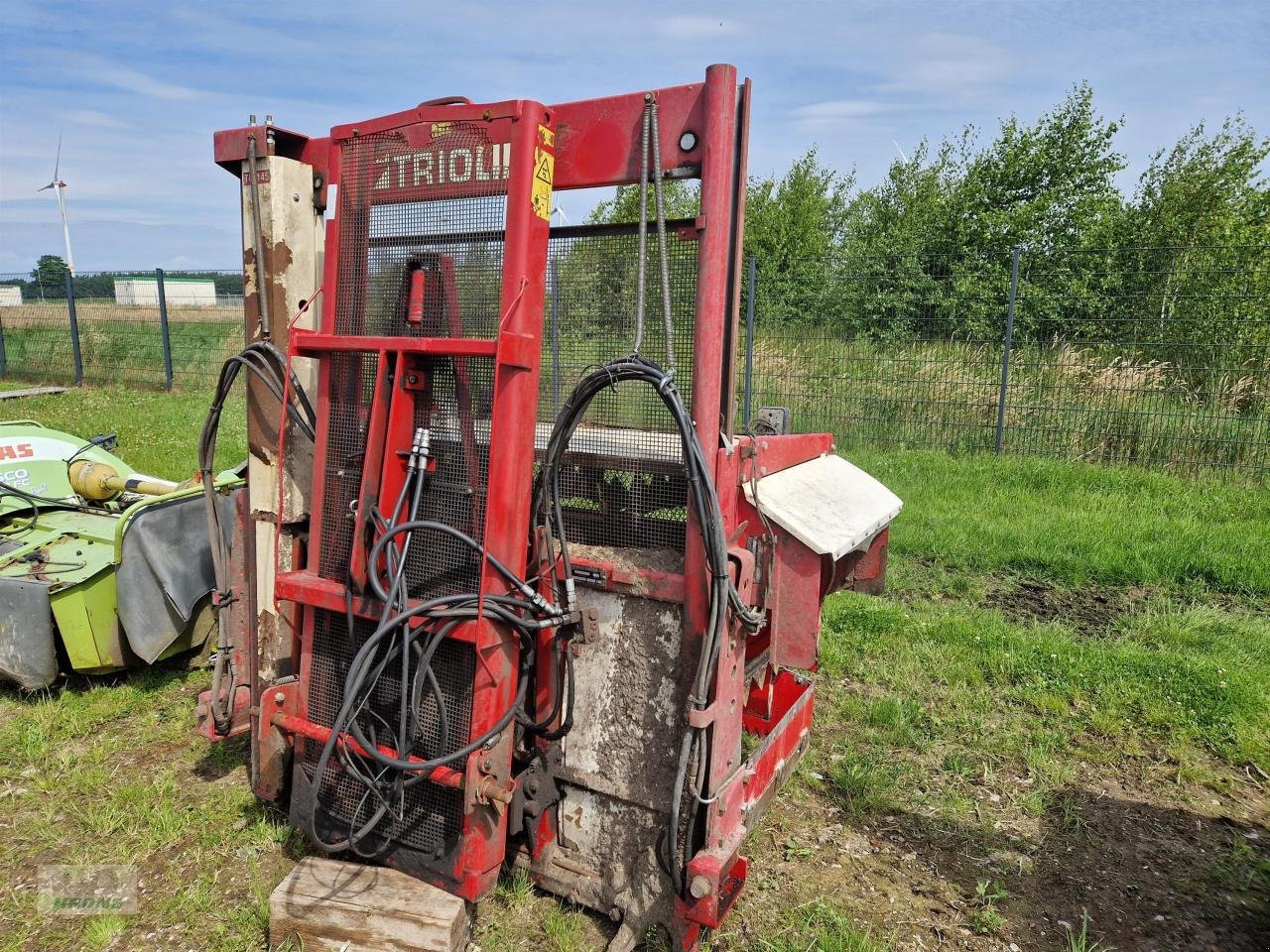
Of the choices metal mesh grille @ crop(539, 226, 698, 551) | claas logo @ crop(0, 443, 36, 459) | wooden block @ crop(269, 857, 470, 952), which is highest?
metal mesh grille @ crop(539, 226, 698, 551)

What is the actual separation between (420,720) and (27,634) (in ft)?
8.05

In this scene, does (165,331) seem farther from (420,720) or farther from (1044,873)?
(1044,873)

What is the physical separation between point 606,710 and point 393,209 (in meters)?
1.64

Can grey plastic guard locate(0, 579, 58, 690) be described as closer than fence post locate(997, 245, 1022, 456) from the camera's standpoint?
Yes

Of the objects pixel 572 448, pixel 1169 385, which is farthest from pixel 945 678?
pixel 1169 385

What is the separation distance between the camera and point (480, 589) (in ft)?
7.43

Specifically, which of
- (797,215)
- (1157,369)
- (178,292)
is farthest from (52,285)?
(797,215)

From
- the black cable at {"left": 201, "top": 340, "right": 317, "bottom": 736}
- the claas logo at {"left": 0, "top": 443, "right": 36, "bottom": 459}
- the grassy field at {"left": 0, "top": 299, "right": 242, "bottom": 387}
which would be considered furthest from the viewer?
the grassy field at {"left": 0, "top": 299, "right": 242, "bottom": 387}

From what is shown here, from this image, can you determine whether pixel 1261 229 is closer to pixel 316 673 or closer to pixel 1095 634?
pixel 1095 634

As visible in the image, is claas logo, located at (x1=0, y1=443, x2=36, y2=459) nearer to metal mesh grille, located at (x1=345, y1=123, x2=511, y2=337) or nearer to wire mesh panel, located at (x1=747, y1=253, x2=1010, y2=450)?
metal mesh grille, located at (x1=345, y1=123, x2=511, y2=337)

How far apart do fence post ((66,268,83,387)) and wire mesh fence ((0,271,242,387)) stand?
17 millimetres

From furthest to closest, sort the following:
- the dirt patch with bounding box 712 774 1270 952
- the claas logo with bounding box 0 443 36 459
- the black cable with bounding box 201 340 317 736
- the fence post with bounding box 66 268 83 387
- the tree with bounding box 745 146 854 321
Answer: the tree with bounding box 745 146 854 321
the fence post with bounding box 66 268 83 387
the claas logo with bounding box 0 443 36 459
the black cable with bounding box 201 340 317 736
the dirt patch with bounding box 712 774 1270 952

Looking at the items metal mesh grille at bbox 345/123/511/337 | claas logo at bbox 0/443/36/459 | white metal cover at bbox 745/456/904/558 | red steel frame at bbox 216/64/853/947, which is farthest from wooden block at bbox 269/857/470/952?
claas logo at bbox 0/443/36/459

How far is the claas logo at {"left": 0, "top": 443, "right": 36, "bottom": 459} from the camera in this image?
15.0 ft
